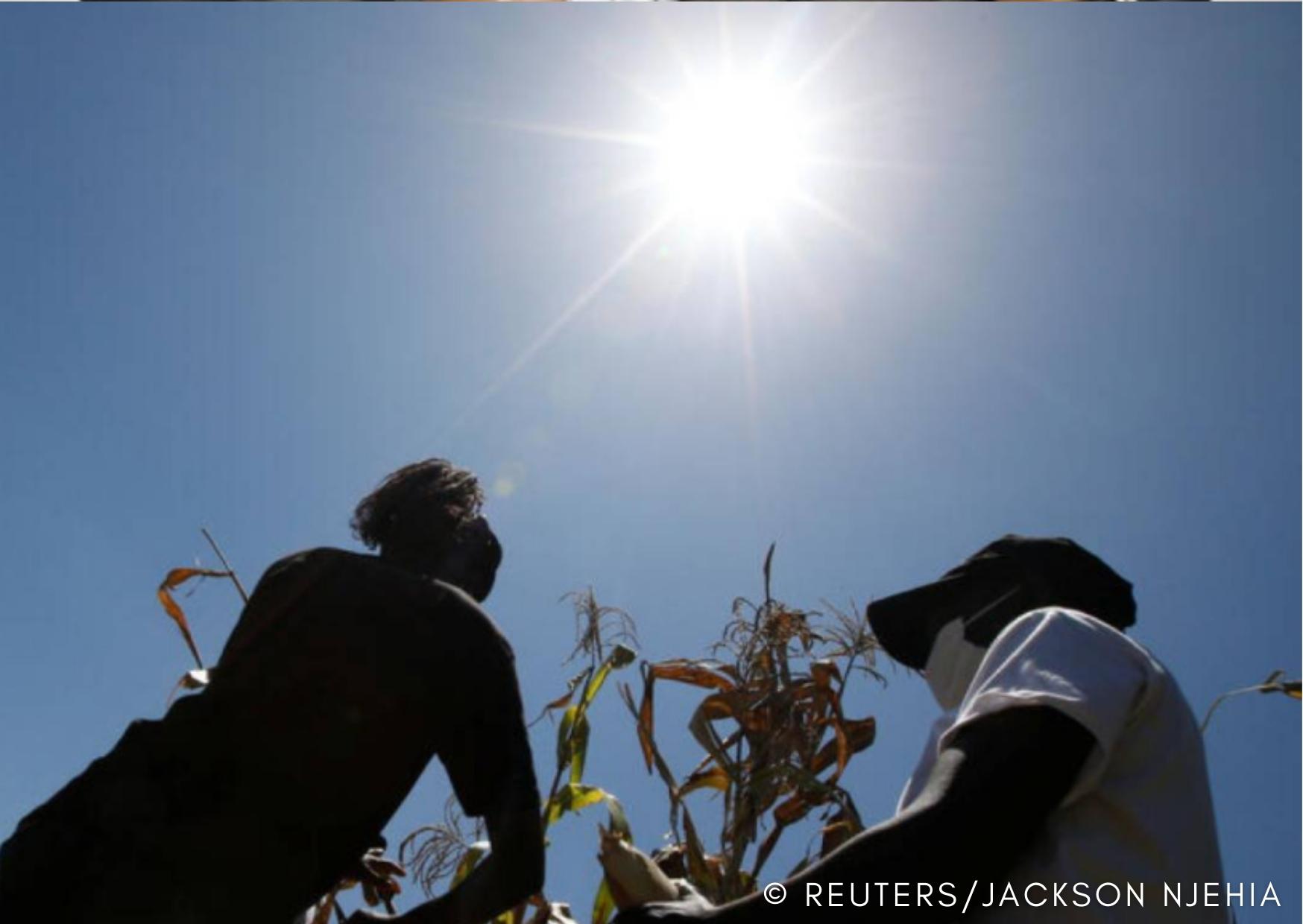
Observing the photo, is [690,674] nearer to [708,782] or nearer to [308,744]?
[708,782]

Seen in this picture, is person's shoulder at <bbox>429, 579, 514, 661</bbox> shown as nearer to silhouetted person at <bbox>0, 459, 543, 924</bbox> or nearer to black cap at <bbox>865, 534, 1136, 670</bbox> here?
silhouetted person at <bbox>0, 459, 543, 924</bbox>

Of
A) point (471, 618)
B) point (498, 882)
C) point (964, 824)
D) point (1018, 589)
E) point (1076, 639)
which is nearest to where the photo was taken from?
point (964, 824)

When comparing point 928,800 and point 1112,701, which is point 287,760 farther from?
point 1112,701

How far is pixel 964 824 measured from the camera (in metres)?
0.97

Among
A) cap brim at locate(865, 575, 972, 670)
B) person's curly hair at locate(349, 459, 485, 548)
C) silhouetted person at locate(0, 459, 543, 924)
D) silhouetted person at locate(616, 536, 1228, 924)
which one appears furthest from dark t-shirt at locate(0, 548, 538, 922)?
silhouetted person at locate(616, 536, 1228, 924)

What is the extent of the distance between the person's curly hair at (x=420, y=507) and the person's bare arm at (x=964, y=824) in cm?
116

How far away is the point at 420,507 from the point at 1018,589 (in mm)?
1078

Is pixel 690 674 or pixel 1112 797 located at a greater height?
pixel 690 674

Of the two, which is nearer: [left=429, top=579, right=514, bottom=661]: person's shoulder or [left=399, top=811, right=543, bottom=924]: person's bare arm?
[left=399, top=811, right=543, bottom=924]: person's bare arm

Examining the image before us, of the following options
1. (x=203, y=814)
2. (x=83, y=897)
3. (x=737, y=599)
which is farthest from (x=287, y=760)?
(x=737, y=599)

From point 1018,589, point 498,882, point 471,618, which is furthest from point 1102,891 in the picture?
point 471,618

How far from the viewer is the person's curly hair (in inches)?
80.4

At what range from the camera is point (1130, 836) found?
3.40 feet

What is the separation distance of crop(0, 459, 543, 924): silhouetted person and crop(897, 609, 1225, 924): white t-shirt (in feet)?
2.83
